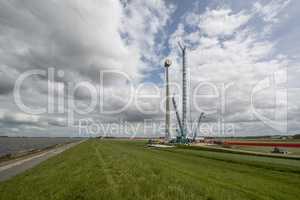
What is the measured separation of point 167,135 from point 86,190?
338 feet

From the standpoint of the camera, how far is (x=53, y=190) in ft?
47.4

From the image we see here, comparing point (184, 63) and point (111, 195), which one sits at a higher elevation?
point (184, 63)

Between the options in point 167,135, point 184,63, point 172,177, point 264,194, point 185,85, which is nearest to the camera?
point 264,194

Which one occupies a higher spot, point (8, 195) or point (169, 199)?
point (169, 199)

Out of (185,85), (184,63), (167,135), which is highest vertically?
(184,63)

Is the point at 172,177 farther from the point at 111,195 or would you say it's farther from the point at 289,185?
the point at 289,185

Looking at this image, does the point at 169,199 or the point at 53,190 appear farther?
the point at 53,190

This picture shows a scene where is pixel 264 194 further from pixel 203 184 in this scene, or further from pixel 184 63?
pixel 184 63

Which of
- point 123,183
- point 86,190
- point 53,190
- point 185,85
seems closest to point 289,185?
point 123,183

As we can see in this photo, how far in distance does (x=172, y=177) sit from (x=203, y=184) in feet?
8.84

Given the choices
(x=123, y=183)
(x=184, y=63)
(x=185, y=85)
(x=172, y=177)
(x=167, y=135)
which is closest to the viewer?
(x=123, y=183)

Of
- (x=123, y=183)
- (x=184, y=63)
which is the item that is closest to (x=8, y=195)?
(x=123, y=183)

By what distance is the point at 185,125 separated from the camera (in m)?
103

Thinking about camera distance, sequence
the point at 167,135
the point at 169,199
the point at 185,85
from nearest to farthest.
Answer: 1. the point at 169,199
2. the point at 185,85
3. the point at 167,135
